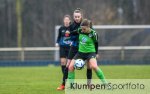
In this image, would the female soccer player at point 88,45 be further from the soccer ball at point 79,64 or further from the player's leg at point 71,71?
the player's leg at point 71,71

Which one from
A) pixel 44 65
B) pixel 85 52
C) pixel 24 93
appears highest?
pixel 85 52

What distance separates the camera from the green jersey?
15.5m

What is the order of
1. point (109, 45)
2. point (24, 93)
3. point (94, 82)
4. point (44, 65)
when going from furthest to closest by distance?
point (109, 45) < point (44, 65) < point (94, 82) < point (24, 93)

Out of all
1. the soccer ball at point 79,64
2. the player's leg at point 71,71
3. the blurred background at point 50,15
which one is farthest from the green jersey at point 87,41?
the blurred background at point 50,15

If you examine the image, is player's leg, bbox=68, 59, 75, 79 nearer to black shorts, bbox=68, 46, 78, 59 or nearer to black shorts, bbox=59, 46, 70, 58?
black shorts, bbox=68, 46, 78, 59

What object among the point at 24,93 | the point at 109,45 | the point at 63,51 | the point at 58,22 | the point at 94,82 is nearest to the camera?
the point at 24,93

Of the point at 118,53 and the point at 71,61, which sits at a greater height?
the point at 71,61

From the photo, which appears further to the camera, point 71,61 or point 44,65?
point 44,65

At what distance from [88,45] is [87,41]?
0.14 meters

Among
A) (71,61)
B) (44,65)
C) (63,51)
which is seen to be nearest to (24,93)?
(71,61)

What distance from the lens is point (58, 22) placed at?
54.6m

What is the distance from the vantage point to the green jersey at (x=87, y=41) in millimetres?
15453

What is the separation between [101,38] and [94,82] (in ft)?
69.2

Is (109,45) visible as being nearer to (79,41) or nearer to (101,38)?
(101,38)
